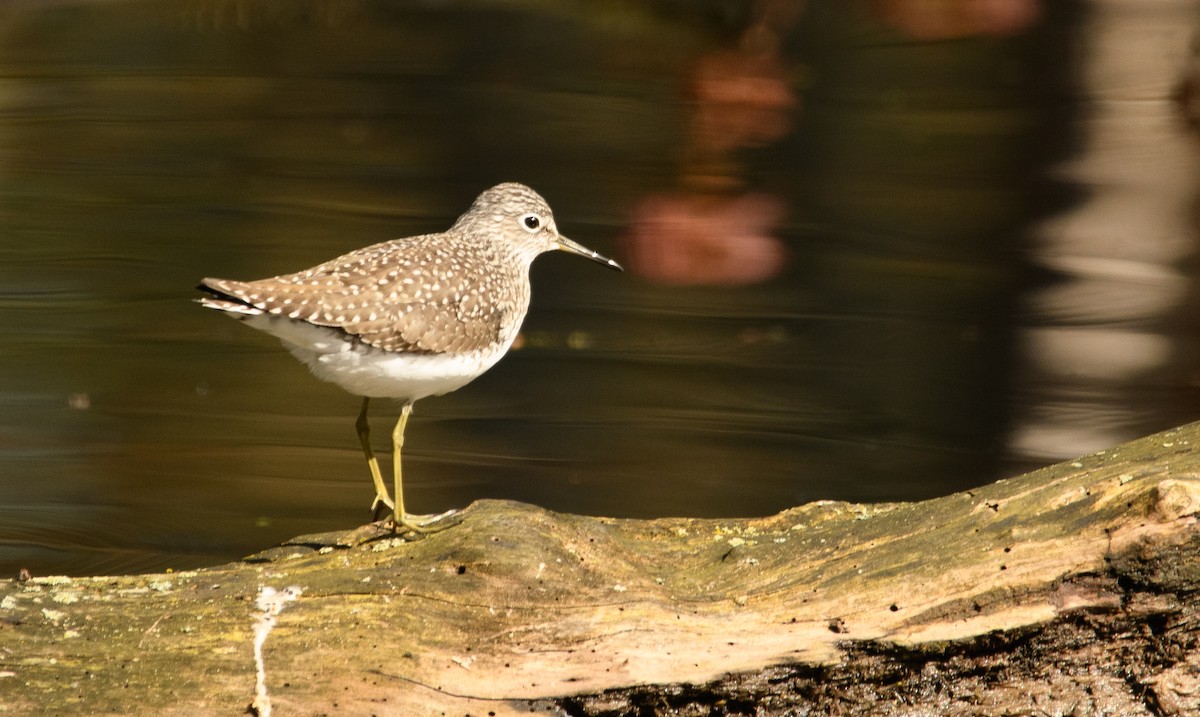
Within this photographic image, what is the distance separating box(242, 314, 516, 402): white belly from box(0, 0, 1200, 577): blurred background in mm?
1807

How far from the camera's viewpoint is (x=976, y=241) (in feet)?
35.1

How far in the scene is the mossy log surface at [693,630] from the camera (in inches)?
142

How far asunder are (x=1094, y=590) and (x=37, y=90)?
11635 mm

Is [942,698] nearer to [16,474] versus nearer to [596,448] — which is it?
[596,448]

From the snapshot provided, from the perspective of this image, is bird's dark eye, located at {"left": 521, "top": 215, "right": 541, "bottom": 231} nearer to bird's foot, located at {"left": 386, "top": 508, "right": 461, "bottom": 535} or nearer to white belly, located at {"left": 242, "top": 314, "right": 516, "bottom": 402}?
white belly, located at {"left": 242, "top": 314, "right": 516, "bottom": 402}

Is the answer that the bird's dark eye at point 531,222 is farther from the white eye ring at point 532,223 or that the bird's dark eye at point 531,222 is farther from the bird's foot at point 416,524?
the bird's foot at point 416,524

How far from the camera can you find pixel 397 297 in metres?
4.64

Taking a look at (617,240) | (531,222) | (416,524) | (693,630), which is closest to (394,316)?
(416,524)

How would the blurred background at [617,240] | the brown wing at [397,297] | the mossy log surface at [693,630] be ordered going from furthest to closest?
the blurred background at [617,240]
the brown wing at [397,297]
the mossy log surface at [693,630]

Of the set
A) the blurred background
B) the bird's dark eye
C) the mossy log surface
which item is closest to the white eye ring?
the bird's dark eye

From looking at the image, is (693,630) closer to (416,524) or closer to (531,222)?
(416,524)

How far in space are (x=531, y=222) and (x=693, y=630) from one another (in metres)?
2.33

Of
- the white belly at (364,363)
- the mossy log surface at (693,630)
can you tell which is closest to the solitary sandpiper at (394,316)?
the white belly at (364,363)

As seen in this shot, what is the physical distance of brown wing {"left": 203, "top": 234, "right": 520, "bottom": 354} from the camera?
436 cm
